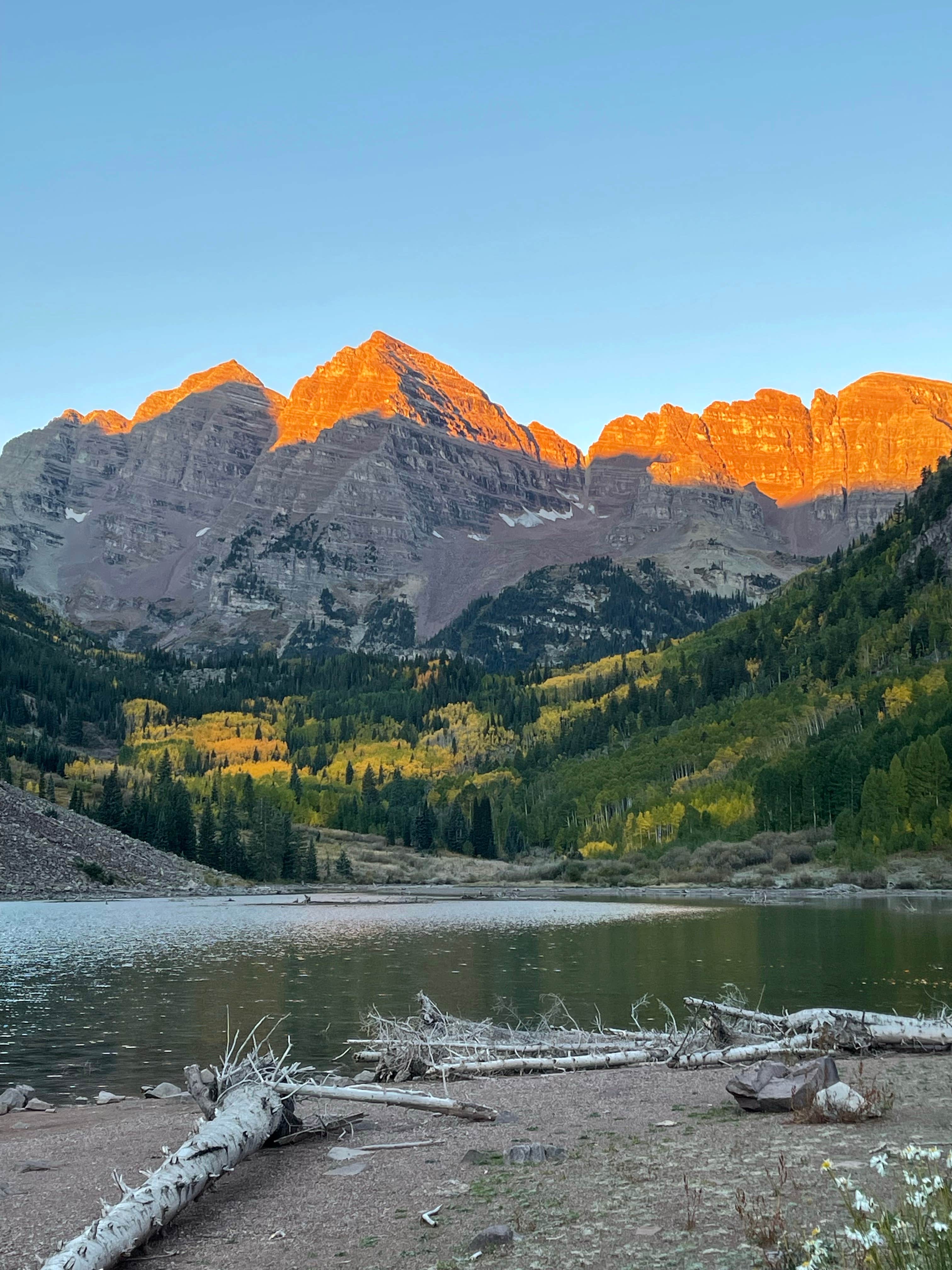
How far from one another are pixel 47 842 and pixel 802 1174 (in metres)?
126

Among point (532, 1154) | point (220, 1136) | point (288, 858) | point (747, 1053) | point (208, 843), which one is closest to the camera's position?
point (220, 1136)

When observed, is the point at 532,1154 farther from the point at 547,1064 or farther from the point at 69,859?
the point at 69,859

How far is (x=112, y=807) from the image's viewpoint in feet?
542

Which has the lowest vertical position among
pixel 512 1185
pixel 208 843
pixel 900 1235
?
pixel 208 843

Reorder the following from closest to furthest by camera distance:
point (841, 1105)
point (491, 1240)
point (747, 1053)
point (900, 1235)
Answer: point (900, 1235) → point (491, 1240) → point (841, 1105) → point (747, 1053)

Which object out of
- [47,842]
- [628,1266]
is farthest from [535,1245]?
[47,842]

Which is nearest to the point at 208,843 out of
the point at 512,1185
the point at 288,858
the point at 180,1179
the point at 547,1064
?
the point at 288,858

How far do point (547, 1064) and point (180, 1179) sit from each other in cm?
1272

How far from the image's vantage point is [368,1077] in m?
26.0

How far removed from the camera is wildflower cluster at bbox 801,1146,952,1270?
314 inches

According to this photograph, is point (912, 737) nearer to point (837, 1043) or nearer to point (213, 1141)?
point (837, 1043)

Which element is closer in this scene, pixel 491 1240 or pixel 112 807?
pixel 491 1240

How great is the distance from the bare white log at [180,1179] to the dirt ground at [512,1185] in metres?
0.30

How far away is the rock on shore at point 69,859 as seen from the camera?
118 meters
